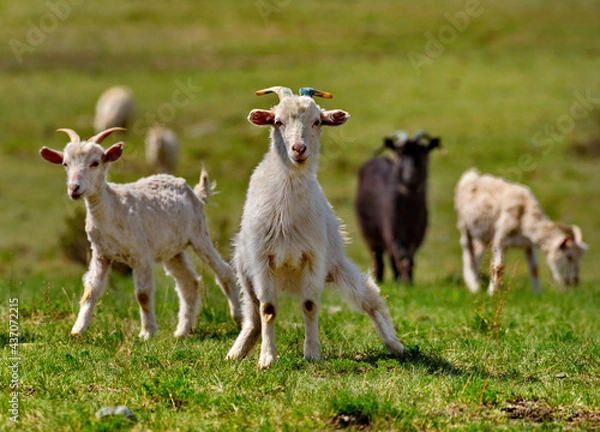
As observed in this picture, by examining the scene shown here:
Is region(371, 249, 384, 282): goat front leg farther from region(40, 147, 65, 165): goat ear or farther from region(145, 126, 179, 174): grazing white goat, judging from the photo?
region(145, 126, 179, 174): grazing white goat

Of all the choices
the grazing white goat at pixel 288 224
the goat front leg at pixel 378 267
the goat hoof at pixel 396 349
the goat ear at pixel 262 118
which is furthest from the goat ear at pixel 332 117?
the goat front leg at pixel 378 267

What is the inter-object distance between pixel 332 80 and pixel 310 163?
34.9m

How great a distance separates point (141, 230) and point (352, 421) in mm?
4102

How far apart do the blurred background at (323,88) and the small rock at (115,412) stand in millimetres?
6354

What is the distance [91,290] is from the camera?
29.7ft

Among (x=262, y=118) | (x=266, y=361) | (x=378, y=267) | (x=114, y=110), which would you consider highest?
(x=114, y=110)

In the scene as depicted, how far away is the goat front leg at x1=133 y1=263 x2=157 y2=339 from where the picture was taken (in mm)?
9289

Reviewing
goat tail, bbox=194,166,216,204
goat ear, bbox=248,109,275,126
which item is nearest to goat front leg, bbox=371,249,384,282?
goat tail, bbox=194,166,216,204

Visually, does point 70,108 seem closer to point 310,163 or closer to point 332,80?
point 332,80

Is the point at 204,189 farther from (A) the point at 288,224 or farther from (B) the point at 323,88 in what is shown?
(B) the point at 323,88

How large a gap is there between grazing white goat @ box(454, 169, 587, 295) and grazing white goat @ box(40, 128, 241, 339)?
6826mm

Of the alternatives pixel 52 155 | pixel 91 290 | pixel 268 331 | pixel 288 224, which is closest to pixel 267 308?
pixel 268 331

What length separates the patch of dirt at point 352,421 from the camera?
601 cm

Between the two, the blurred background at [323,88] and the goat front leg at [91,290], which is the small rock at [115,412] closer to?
the goat front leg at [91,290]
